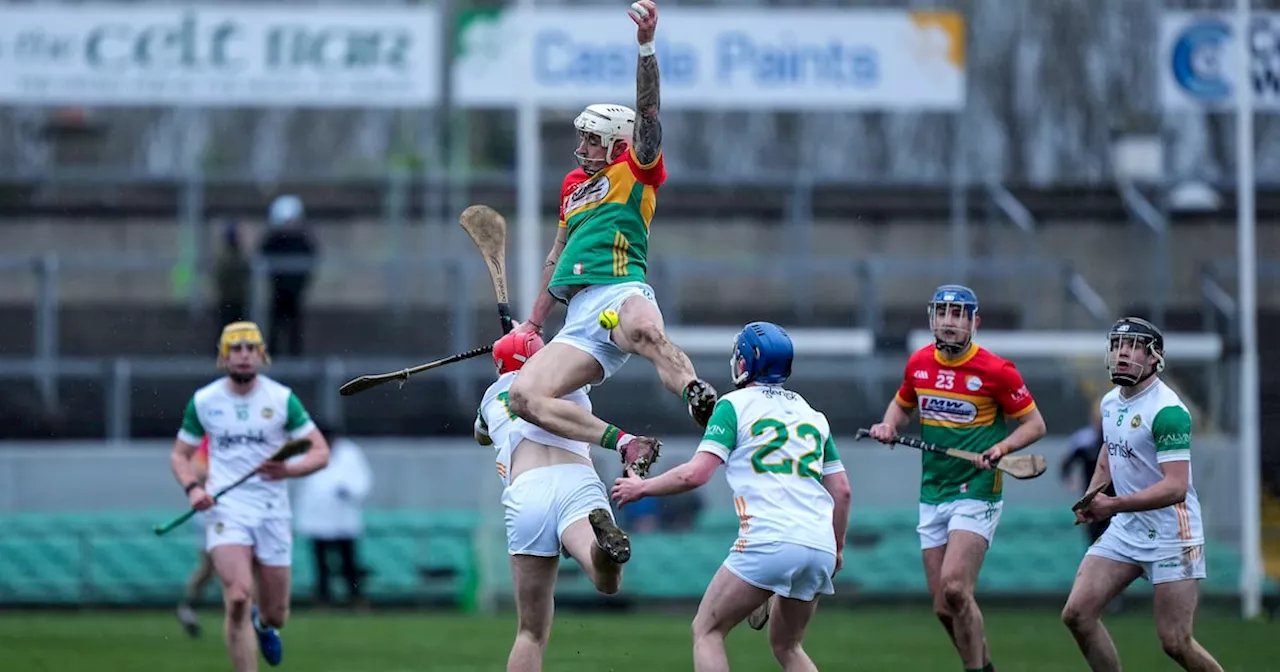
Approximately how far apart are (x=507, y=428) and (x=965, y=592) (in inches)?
130

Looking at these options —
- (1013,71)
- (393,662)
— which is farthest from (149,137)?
(393,662)

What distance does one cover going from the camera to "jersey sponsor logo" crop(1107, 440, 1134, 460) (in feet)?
37.0

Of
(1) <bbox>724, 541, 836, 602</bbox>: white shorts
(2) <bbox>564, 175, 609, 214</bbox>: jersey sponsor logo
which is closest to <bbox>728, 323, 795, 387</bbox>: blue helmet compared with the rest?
(1) <bbox>724, 541, 836, 602</bbox>: white shorts

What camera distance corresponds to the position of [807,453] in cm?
951

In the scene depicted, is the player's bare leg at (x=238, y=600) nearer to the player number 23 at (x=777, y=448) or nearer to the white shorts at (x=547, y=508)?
the white shorts at (x=547, y=508)

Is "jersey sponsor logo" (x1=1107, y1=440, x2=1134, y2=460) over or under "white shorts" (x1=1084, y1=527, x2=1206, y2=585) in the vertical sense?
over

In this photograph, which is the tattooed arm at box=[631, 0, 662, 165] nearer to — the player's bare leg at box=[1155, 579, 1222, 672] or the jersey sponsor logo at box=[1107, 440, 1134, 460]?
the jersey sponsor logo at box=[1107, 440, 1134, 460]

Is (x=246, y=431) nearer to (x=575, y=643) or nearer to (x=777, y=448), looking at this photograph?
(x=575, y=643)

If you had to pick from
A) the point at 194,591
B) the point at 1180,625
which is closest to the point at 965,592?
the point at 1180,625

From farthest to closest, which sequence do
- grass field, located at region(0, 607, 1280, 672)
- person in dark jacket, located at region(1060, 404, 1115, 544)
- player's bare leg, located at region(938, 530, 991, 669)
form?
person in dark jacket, located at region(1060, 404, 1115, 544)
grass field, located at region(0, 607, 1280, 672)
player's bare leg, located at region(938, 530, 991, 669)

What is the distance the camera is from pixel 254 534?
13.4 metres

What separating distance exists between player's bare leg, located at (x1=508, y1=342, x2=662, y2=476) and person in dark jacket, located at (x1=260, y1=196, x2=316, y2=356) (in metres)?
12.8

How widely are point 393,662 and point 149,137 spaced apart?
14469mm

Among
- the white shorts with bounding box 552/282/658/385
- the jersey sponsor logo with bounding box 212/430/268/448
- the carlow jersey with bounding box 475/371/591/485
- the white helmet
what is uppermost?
the white helmet
